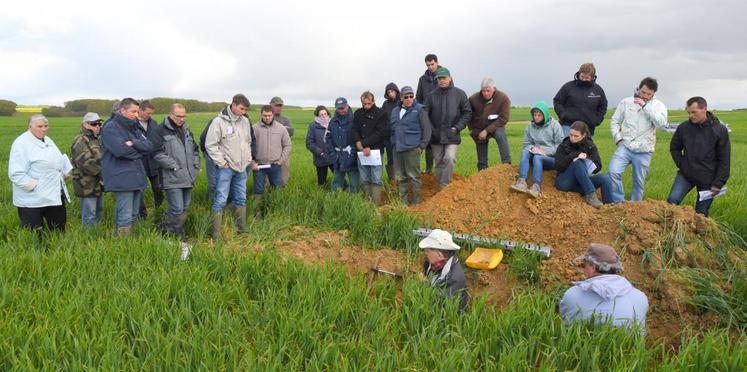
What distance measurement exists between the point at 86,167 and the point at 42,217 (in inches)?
30.9

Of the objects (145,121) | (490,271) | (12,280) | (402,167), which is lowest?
(490,271)

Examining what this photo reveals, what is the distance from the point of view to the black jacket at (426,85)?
8078 millimetres

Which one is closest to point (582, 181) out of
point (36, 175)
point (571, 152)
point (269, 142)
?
point (571, 152)

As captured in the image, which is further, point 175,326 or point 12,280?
point 12,280

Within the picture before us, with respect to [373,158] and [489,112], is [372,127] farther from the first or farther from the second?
[489,112]

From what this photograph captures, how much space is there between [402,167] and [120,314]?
509 centimetres

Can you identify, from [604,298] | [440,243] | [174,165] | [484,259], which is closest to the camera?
[604,298]

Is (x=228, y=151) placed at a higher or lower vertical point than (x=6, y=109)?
lower

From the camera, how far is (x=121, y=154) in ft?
17.9

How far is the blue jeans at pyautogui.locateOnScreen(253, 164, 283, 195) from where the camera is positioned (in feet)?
24.0

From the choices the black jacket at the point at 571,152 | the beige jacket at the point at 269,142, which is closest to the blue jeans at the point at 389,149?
the beige jacket at the point at 269,142

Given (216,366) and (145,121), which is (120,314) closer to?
(216,366)

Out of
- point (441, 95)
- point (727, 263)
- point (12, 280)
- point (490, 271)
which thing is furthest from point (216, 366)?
point (441, 95)

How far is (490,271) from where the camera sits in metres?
4.85
